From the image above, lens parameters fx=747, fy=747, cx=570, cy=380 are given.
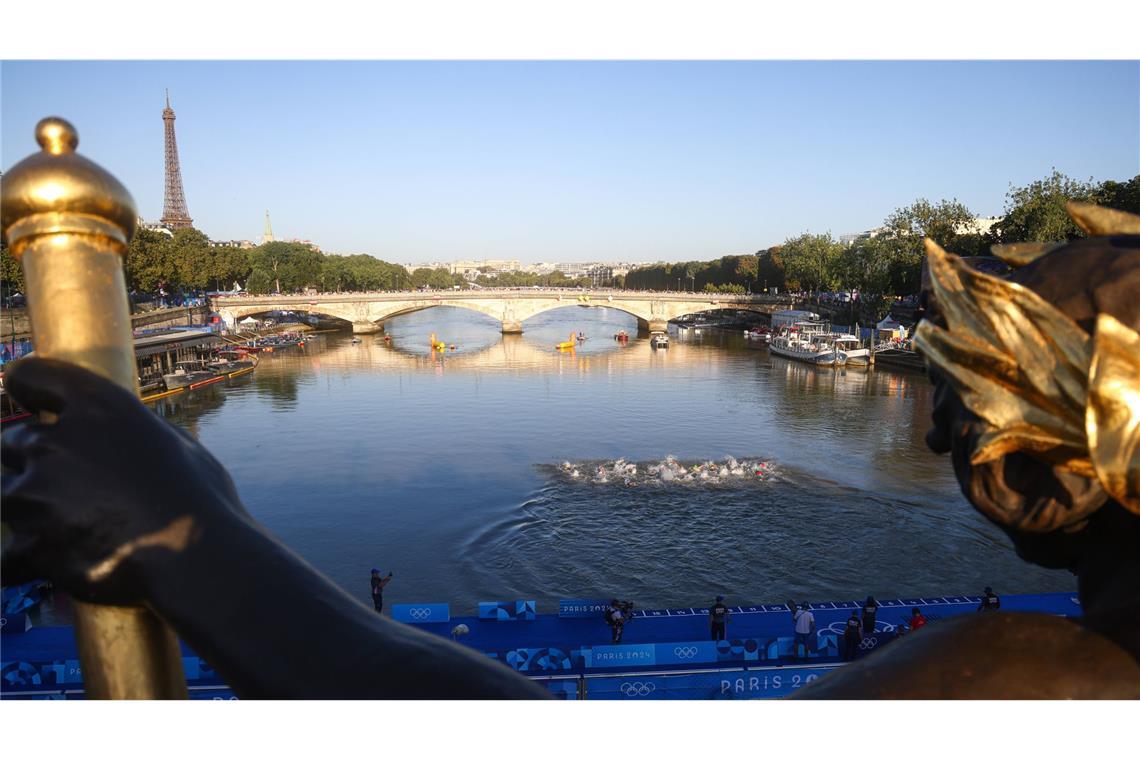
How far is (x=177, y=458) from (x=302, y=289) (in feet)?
268

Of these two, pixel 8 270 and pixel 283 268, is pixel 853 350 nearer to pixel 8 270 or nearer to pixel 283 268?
pixel 8 270

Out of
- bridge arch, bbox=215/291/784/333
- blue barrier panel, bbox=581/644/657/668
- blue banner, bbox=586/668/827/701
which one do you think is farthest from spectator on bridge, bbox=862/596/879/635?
bridge arch, bbox=215/291/784/333

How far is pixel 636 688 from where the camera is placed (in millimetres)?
8086

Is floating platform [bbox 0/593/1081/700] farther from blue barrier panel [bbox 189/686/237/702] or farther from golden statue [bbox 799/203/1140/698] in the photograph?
golden statue [bbox 799/203/1140/698]

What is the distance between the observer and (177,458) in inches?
67.1

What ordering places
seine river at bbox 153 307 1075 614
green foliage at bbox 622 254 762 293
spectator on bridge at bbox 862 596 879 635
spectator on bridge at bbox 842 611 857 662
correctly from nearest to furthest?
spectator on bridge at bbox 842 611 857 662
spectator on bridge at bbox 862 596 879 635
seine river at bbox 153 307 1075 614
green foliage at bbox 622 254 762 293

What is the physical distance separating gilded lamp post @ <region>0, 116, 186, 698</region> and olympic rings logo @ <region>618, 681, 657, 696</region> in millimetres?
6991

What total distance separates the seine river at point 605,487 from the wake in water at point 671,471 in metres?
0.10

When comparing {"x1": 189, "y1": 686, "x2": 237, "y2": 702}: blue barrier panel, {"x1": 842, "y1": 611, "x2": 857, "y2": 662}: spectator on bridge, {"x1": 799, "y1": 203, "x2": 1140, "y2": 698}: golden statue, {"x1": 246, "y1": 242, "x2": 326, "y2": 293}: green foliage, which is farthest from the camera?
{"x1": 246, "y1": 242, "x2": 326, "y2": 293}: green foliage

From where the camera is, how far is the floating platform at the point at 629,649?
26.2ft

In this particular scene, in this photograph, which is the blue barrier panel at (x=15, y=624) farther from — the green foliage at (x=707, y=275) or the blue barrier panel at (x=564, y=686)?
the green foliage at (x=707, y=275)

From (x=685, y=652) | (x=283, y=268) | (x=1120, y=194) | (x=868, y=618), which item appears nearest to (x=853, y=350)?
(x=1120, y=194)

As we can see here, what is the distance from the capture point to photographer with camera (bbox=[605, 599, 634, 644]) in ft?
32.9

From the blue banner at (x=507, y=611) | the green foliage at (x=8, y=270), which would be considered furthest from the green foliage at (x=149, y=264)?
the blue banner at (x=507, y=611)
